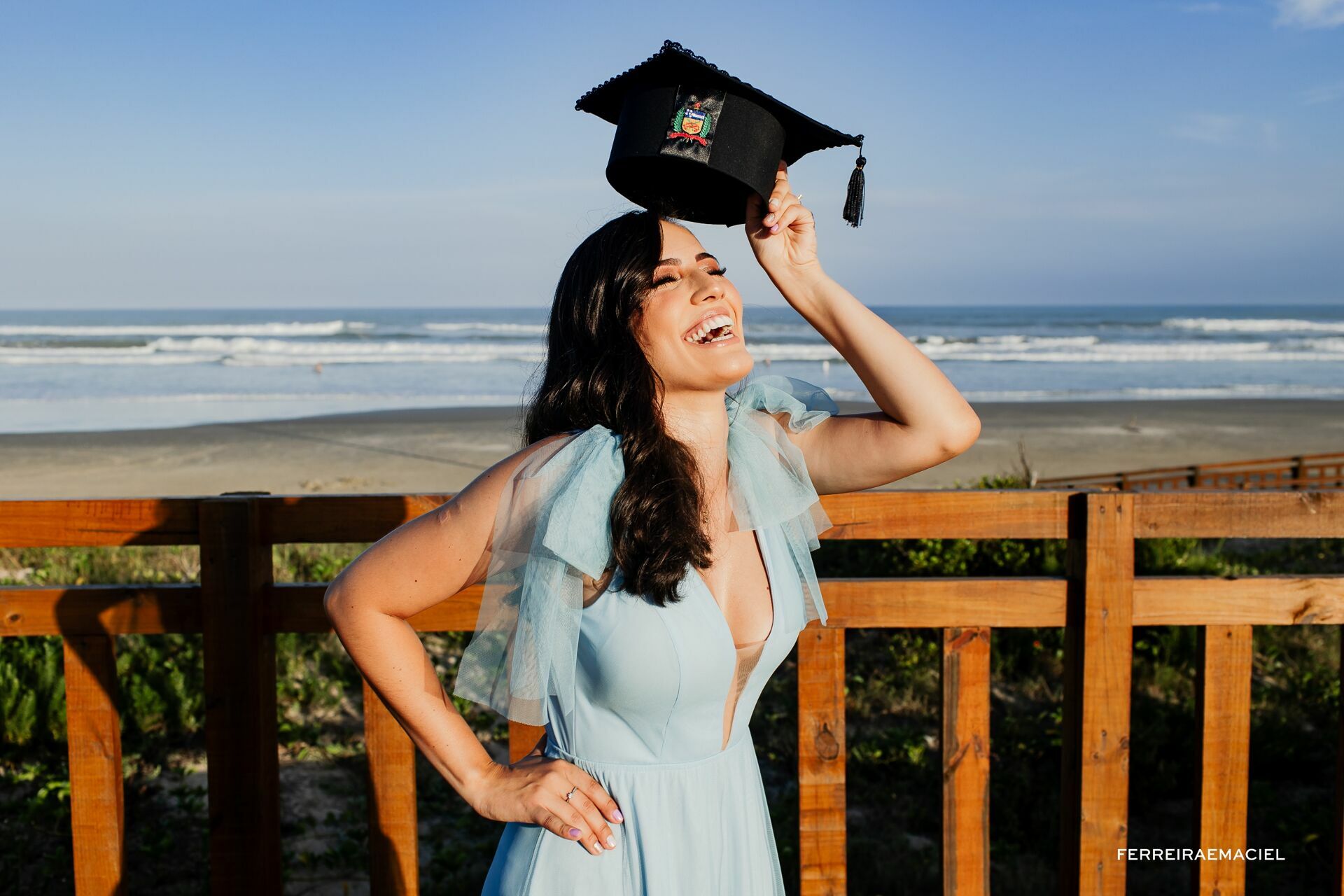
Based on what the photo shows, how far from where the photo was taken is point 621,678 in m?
1.72

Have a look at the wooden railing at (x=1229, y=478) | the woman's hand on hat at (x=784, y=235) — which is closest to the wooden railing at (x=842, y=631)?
the woman's hand on hat at (x=784, y=235)

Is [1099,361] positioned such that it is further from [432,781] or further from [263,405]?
[432,781]

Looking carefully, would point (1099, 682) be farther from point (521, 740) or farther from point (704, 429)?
point (521, 740)

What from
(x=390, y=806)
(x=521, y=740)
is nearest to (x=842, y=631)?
(x=521, y=740)

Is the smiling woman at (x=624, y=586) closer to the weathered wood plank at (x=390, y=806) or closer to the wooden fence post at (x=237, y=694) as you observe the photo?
the weathered wood plank at (x=390, y=806)

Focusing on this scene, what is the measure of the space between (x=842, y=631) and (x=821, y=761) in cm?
31

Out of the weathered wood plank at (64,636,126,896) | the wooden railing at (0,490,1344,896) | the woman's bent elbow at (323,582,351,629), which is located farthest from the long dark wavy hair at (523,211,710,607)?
the weathered wood plank at (64,636,126,896)

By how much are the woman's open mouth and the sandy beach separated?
871 cm

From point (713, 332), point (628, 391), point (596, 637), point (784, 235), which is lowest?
point (596, 637)

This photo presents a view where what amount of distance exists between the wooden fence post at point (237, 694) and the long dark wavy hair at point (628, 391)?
3.45ft

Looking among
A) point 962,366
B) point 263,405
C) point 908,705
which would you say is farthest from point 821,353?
point 908,705

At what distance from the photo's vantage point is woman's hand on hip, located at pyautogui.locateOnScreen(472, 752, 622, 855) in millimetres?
1745

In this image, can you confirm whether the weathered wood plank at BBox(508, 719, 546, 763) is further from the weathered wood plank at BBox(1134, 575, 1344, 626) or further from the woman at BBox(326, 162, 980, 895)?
the weathered wood plank at BBox(1134, 575, 1344, 626)

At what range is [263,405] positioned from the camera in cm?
2047
